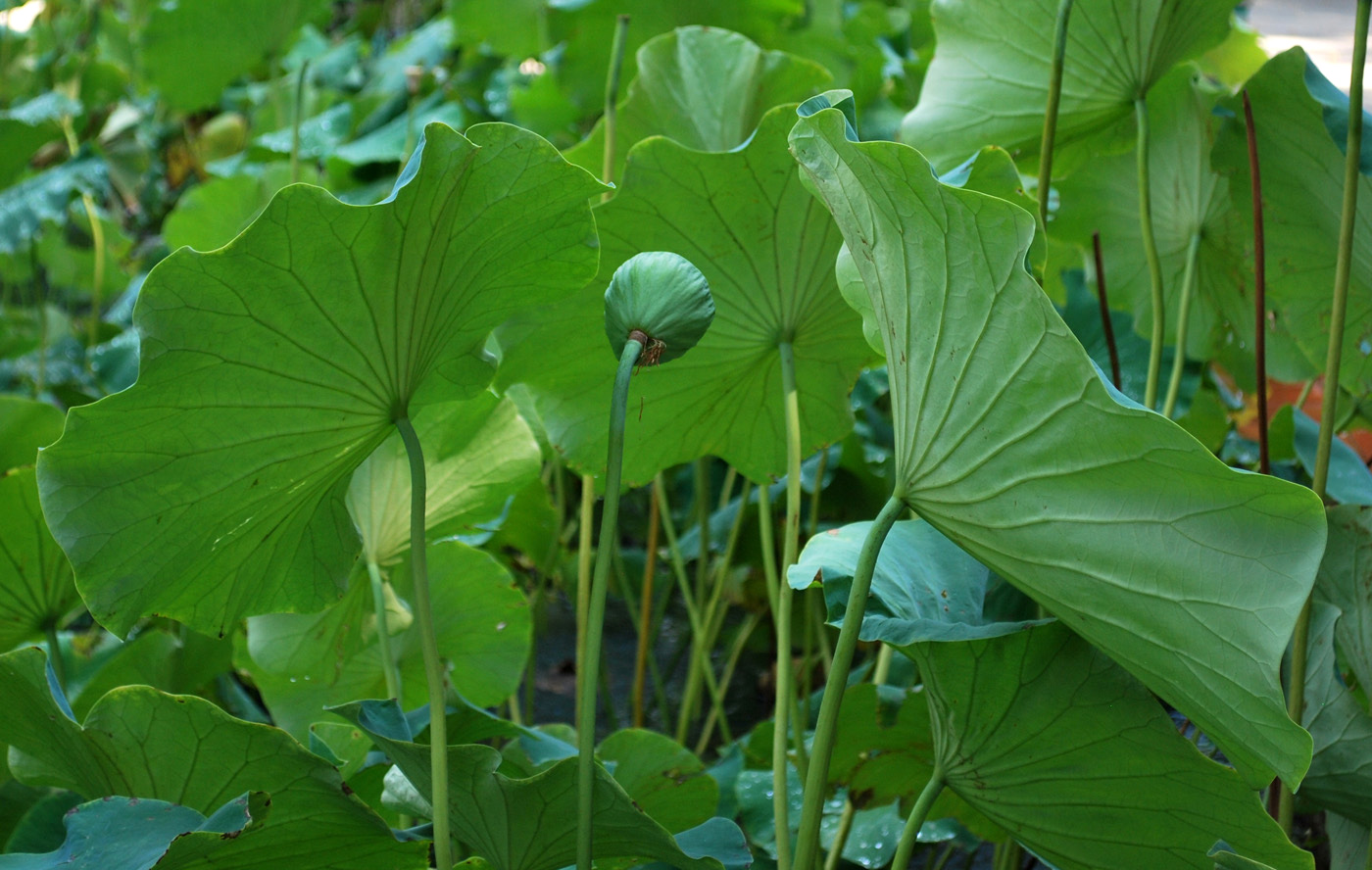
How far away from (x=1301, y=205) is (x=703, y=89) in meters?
0.43

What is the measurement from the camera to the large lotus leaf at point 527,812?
517 millimetres

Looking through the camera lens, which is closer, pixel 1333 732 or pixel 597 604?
pixel 597 604

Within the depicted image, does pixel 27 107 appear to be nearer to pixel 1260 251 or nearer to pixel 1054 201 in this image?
pixel 1054 201

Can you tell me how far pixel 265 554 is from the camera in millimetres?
603

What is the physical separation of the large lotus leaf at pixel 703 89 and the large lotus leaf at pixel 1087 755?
514mm

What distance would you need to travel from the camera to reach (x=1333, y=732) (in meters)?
0.59

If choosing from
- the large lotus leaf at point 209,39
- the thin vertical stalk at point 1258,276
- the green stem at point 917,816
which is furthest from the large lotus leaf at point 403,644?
the large lotus leaf at point 209,39

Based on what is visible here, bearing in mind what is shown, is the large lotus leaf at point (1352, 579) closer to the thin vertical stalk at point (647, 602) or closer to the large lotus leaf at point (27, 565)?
the thin vertical stalk at point (647, 602)

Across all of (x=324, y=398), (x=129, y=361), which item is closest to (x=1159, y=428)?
(x=324, y=398)

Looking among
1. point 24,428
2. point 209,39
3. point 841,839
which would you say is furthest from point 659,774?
point 209,39

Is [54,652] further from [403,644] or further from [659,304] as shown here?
[659,304]

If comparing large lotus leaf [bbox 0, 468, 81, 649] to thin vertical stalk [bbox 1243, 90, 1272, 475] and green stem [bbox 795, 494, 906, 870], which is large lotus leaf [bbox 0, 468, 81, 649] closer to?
green stem [bbox 795, 494, 906, 870]

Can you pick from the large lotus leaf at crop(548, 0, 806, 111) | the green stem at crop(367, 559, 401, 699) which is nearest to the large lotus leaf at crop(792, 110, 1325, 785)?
the green stem at crop(367, 559, 401, 699)

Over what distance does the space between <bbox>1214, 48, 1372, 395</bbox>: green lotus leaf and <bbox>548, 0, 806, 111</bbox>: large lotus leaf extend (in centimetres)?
71
